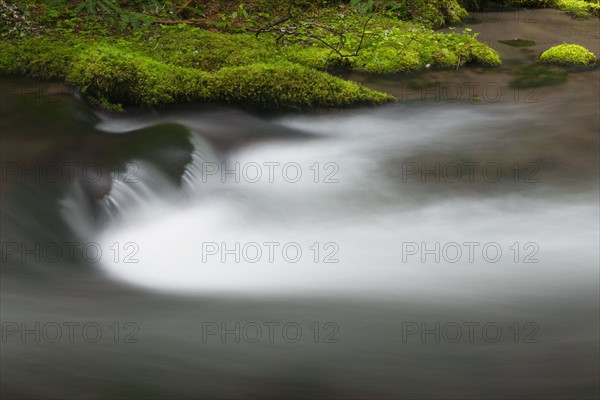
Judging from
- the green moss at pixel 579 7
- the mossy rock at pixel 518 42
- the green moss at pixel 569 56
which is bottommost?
the green moss at pixel 569 56

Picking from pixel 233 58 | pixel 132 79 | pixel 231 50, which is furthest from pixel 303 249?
pixel 231 50

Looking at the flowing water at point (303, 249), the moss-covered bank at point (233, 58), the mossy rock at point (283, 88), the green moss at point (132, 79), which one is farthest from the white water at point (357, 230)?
the green moss at point (132, 79)

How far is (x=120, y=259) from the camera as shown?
13.2 ft

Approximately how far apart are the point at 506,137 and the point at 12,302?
4334 mm

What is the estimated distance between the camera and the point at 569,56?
749cm

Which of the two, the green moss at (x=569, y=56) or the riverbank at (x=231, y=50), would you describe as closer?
the riverbank at (x=231, y=50)

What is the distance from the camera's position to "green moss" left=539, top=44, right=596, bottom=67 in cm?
746

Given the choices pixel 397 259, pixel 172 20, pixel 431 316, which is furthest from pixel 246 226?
pixel 172 20

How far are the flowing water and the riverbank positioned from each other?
265 mm

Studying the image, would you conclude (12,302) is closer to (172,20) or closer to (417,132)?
(417,132)

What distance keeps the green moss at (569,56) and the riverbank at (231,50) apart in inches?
27.0

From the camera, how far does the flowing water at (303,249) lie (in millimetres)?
3127

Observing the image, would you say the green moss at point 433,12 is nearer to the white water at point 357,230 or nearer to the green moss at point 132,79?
the white water at point 357,230

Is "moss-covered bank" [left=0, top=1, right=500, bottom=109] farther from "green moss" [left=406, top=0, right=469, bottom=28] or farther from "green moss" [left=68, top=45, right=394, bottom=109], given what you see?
"green moss" [left=406, top=0, right=469, bottom=28]
